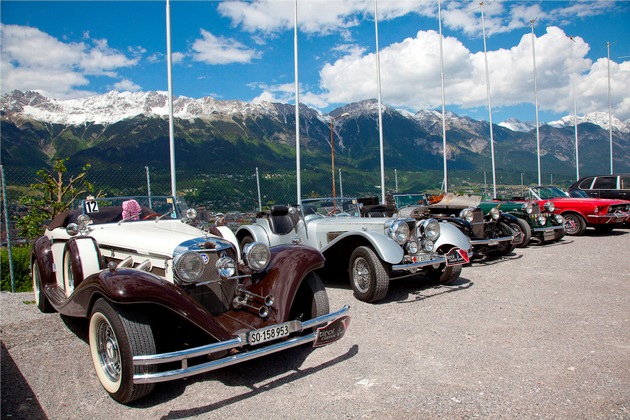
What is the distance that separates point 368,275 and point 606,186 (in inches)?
531

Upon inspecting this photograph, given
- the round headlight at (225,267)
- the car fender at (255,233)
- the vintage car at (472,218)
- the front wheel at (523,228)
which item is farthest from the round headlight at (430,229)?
the front wheel at (523,228)

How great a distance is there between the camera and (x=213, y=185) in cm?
1430

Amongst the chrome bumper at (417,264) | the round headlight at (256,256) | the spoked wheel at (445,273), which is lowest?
the spoked wheel at (445,273)

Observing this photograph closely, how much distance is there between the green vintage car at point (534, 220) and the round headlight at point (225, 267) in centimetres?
880

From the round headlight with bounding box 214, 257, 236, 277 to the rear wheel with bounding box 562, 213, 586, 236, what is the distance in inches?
492

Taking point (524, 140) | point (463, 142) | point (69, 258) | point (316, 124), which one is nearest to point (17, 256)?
point (69, 258)

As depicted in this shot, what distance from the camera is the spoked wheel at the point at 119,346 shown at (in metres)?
3.11

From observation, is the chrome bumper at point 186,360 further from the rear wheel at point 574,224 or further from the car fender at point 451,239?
the rear wheel at point 574,224

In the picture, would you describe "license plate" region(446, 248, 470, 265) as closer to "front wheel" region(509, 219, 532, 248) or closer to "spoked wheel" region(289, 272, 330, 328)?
"spoked wheel" region(289, 272, 330, 328)

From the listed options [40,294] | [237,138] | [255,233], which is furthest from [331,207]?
[237,138]

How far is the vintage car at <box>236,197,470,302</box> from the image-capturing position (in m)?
6.07

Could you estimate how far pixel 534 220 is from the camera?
1143cm

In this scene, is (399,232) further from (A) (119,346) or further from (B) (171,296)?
(A) (119,346)

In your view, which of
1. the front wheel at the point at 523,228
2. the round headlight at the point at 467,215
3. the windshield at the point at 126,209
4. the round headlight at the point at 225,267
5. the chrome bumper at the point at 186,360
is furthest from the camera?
the front wheel at the point at 523,228
